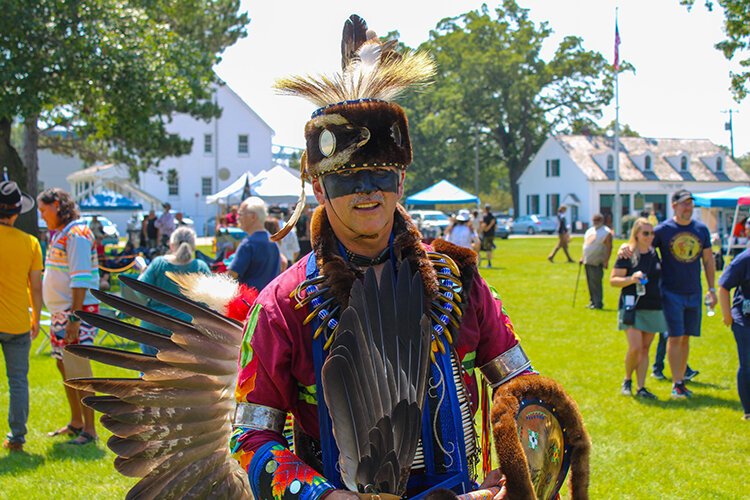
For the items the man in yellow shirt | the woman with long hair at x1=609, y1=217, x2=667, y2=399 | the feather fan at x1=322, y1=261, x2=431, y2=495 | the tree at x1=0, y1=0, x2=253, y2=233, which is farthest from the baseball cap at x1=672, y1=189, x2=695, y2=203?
the tree at x1=0, y1=0, x2=253, y2=233

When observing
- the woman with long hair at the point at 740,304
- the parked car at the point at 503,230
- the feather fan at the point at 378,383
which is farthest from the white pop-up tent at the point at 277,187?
the parked car at the point at 503,230

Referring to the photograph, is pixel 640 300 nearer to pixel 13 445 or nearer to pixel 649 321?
pixel 649 321

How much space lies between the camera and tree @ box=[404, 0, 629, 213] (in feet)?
172

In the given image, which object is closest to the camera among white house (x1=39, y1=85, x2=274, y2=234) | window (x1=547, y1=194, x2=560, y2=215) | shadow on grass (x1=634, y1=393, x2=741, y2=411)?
shadow on grass (x1=634, y1=393, x2=741, y2=411)

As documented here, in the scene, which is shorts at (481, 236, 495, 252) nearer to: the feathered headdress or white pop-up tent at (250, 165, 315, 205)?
white pop-up tent at (250, 165, 315, 205)

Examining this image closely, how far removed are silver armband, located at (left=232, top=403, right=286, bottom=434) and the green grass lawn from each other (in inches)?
140

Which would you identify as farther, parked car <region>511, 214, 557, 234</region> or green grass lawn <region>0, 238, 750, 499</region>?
parked car <region>511, 214, 557, 234</region>

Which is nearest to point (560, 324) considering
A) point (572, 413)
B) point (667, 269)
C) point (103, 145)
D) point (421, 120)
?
point (667, 269)

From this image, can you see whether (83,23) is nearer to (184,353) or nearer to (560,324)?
(560,324)

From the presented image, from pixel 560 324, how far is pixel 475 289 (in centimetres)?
1011

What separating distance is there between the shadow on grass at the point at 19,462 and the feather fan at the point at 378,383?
14.8 ft

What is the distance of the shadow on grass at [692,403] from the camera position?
712 centimetres

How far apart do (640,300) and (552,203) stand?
47.9 meters

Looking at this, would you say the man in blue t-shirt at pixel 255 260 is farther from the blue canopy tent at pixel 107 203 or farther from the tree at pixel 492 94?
the tree at pixel 492 94
